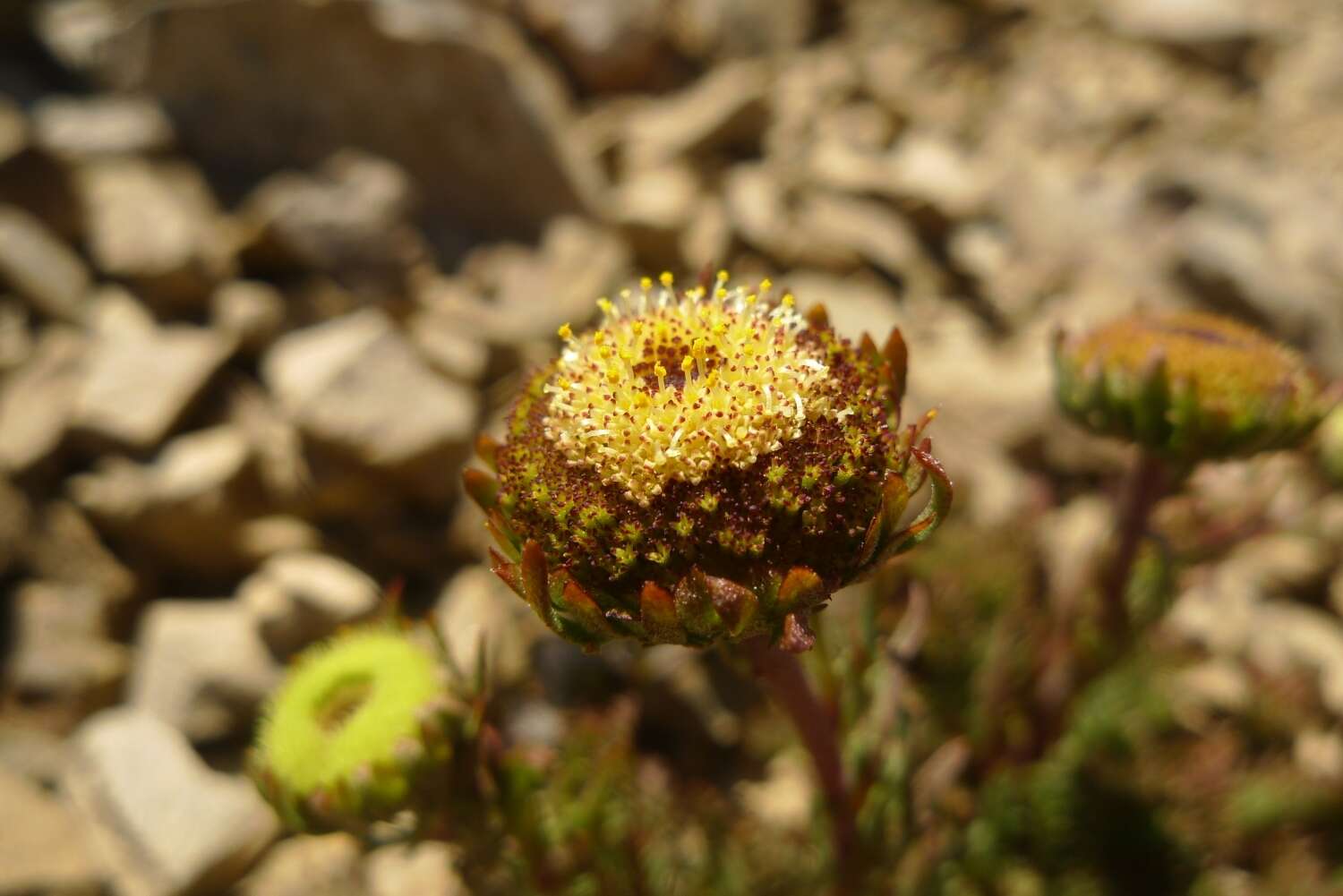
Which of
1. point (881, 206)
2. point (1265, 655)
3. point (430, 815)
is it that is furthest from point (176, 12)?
point (1265, 655)

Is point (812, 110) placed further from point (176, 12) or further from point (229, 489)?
point (229, 489)

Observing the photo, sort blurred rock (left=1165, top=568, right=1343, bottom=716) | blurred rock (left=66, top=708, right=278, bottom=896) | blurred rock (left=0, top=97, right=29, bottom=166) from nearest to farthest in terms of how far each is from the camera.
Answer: blurred rock (left=66, top=708, right=278, bottom=896), blurred rock (left=1165, top=568, right=1343, bottom=716), blurred rock (left=0, top=97, right=29, bottom=166)

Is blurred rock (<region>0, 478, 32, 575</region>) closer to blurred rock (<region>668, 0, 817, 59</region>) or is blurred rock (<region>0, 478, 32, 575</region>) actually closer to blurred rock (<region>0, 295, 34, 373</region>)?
blurred rock (<region>0, 295, 34, 373</region>)

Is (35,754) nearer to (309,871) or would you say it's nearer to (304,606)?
(304,606)

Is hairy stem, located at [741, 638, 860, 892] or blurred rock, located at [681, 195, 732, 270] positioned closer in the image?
hairy stem, located at [741, 638, 860, 892]

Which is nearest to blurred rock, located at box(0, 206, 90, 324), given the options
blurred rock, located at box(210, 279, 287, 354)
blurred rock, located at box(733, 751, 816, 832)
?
blurred rock, located at box(210, 279, 287, 354)

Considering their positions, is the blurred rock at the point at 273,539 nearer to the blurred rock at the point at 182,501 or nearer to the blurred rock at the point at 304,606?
the blurred rock at the point at 182,501
